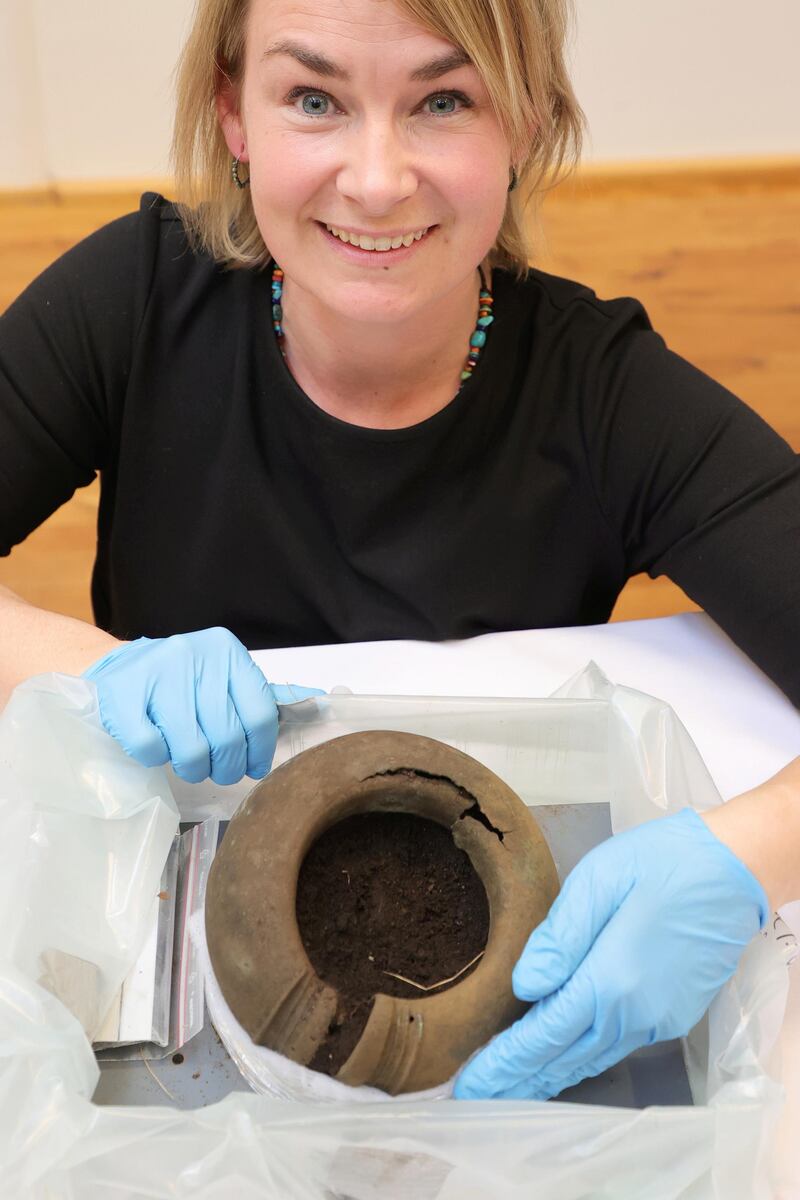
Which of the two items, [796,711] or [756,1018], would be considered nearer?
[756,1018]

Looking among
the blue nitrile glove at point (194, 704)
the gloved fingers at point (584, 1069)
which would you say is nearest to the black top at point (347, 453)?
the blue nitrile glove at point (194, 704)

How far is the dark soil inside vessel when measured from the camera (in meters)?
0.74

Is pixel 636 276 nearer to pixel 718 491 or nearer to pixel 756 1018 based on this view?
pixel 718 491

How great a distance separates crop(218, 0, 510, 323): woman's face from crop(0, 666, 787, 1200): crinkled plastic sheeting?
0.42 m

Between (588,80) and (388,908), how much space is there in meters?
2.21

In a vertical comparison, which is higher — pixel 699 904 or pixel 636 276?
pixel 699 904

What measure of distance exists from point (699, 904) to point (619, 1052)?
112 millimetres

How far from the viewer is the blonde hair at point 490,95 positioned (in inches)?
33.7

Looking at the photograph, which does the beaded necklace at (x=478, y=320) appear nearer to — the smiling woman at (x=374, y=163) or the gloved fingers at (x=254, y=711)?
the smiling woman at (x=374, y=163)

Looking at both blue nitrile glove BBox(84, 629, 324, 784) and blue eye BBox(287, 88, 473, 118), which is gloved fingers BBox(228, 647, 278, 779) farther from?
blue eye BBox(287, 88, 473, 118)

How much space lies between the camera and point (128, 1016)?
2.58 feet

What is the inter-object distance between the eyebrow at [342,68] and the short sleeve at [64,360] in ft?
1.11

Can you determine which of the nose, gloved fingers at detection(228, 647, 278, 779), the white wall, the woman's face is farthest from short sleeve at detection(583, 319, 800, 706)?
the white wall

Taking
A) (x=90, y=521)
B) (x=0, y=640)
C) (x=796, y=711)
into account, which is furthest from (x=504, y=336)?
(x=90, y=521)
